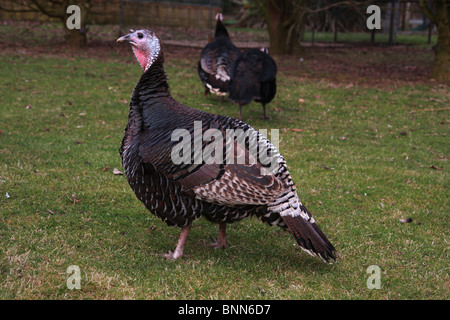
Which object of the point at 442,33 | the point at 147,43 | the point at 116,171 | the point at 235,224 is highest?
the point at 442,33

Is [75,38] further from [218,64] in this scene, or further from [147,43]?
[147,43]

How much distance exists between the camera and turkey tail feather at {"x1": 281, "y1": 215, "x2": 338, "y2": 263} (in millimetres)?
4105

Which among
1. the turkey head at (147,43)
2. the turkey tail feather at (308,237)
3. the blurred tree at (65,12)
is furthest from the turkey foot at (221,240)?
the blurred tree at (65,12)

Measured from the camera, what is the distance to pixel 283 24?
1803 centimetres

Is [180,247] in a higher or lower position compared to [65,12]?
lower

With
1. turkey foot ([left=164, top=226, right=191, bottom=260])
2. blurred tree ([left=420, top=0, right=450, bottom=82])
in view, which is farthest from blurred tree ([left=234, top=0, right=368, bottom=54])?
turkey foot ([left=164, top=226, right=191, bottom=260])

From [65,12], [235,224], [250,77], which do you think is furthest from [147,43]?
[65,12]

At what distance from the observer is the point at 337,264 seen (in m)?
4.56

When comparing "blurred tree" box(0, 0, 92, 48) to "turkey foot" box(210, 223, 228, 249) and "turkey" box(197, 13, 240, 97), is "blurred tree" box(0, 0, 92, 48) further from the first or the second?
"turkey foot" box(210, 223, 228, 249)

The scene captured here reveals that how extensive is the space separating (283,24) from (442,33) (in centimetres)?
617

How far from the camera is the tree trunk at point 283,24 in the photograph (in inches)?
702

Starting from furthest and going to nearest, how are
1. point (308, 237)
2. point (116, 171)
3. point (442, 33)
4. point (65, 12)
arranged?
point (65, 12) < point (442, 33) < point (116, 171) < point (308, 237)

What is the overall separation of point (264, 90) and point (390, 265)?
549 cm
